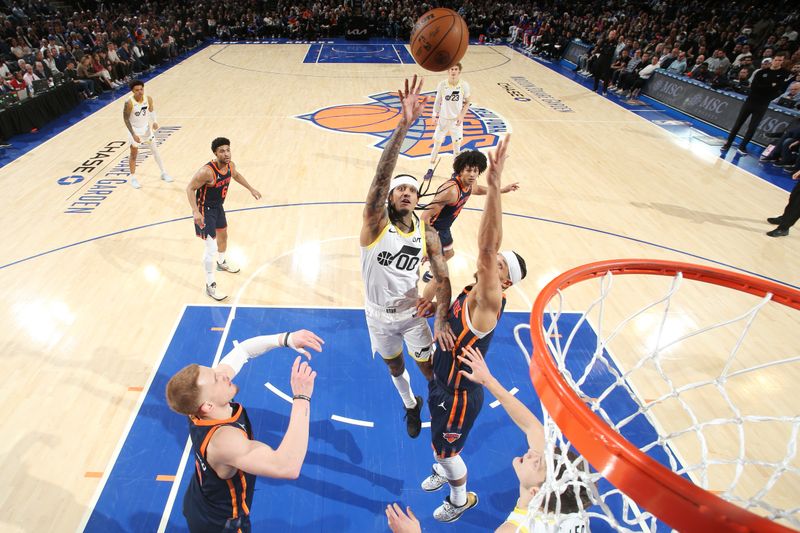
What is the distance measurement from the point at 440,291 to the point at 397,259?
1.37ft

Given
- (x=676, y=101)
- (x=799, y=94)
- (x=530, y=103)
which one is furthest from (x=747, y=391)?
(x=676, y=101)

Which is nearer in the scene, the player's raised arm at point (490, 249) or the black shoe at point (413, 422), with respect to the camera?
the player's raised arm at point (490, 249)

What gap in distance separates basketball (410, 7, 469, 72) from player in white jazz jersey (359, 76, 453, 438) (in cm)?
239

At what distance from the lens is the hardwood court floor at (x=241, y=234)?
4.21 metres

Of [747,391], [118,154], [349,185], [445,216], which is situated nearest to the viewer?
[747,391]

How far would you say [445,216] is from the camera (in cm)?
519

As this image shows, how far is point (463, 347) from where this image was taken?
2854 millimetres

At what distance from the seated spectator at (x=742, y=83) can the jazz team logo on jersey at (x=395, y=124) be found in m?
6.48

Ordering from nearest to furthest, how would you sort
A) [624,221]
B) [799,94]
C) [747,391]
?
[747,391] → [624,221] → [799,94]

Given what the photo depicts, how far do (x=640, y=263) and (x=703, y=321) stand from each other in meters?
3.71

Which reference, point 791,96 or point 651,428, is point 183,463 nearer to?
point 651,428

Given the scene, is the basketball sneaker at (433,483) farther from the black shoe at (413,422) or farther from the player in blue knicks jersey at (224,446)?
the player in blue knicks jersey at (224,446)

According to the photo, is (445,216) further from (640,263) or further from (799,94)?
(799,94)

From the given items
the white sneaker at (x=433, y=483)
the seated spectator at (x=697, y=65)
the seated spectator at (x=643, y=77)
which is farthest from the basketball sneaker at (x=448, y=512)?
the seated spectator at (x=643, y=77)
